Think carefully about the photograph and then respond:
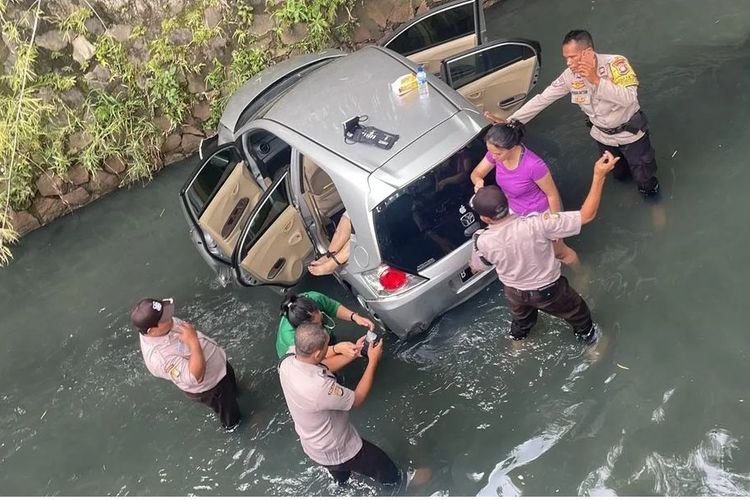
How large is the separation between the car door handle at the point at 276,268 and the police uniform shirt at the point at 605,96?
2109 millimetres

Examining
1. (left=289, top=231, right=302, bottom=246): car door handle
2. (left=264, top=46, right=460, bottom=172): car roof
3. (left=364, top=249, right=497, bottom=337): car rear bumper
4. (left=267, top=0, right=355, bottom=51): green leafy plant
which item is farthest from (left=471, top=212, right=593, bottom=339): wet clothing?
(left=267, top=0, right=355, bottom=51): green leafy plant

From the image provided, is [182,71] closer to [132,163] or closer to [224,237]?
[132,163]

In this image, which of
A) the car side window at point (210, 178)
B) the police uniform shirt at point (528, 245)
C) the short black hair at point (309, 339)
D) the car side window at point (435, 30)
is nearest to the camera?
the short black hair at point (309, 339)

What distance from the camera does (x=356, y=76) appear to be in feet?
16.7

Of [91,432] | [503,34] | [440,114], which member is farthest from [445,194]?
[503,34]

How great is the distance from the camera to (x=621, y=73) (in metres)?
4.65

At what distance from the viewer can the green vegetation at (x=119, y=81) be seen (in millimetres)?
7188

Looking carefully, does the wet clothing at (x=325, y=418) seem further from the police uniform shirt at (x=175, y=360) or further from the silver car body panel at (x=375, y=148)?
the silver car body panel at (x=375, y=148)

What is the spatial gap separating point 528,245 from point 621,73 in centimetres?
170

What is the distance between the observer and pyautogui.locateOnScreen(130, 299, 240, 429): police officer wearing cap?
4008mm

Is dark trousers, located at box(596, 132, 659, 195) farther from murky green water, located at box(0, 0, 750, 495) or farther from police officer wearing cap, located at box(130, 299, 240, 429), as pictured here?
police officer wearing cap, located at box(130, 299, 240, 429)

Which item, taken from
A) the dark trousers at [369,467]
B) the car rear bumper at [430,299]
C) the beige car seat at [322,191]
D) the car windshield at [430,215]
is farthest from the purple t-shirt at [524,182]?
the dark trousers at [369,467]

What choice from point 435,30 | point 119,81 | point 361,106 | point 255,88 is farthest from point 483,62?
point 119,81

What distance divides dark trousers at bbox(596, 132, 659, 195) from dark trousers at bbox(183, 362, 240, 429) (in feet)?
11.2
